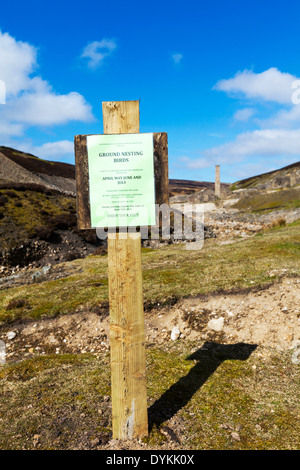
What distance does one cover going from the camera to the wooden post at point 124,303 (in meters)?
4.02

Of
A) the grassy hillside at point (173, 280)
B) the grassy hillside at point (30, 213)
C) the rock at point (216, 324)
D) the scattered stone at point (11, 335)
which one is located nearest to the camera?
the rock at point (216, 324)

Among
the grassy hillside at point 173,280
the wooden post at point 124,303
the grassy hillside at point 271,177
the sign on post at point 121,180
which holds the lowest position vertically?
the grassy hillside at point 173,280

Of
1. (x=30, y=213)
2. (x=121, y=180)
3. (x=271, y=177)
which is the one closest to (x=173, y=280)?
(x=121, y=180)

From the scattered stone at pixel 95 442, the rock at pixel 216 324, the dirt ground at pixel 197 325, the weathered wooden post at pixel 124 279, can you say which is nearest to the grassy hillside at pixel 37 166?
the dirt ground at pixel 197 325

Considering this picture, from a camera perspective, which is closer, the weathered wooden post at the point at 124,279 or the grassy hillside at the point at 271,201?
the weathered wooden post at the point at 124,279

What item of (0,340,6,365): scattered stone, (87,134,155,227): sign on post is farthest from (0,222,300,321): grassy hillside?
(87,134,155,227): sign on post

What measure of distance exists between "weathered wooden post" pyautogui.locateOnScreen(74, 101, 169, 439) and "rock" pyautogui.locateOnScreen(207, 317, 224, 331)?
4429 mm

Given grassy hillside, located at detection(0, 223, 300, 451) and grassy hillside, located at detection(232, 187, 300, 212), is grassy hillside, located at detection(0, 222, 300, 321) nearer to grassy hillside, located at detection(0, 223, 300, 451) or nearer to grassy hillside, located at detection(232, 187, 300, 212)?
grassy hillside, located at detection(0, 223, 300, 451)

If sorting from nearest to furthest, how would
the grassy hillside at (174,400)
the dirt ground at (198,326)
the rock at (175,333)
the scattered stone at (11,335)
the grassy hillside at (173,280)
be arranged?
the grassy hillside at (174,400)
the dirt ground at (198,326)
the rock at (175,333)
the scattered stone at (11,335)
the grassy hillside at (173,280)

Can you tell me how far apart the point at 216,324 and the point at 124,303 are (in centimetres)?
491

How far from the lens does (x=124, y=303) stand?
13.3 ft

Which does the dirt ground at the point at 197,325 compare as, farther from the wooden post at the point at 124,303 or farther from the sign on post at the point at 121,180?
the sign on post at the point at 121,180

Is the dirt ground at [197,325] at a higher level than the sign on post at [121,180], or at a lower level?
lower
